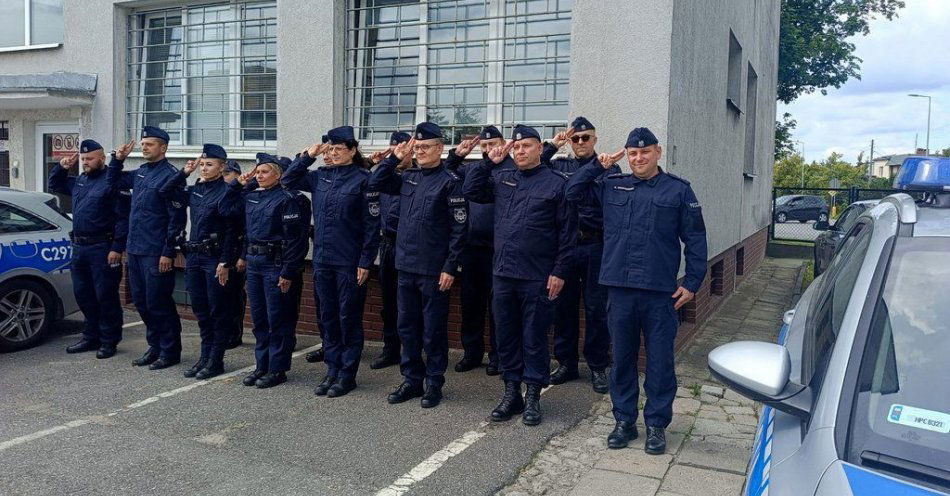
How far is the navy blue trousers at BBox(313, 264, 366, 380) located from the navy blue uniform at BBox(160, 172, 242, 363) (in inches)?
38.4

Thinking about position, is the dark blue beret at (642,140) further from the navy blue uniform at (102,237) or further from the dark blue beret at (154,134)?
the navy blue uniform at (102,237)

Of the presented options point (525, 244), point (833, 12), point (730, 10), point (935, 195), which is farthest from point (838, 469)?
point (833, 12)

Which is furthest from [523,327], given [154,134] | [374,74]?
[154,134]

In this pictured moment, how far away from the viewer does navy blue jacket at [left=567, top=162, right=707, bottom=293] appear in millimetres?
4547

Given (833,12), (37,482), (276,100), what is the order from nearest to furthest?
(37,482) → (276,100) → (833,12)

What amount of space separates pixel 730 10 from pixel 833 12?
Answer: 62.5 feet

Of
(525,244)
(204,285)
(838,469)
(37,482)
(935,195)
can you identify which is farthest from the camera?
(204,285)

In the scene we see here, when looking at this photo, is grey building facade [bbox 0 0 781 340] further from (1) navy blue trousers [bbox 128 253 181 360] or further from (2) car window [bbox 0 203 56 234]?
(1) navy blue trousers [bbox 128 253 181 360]

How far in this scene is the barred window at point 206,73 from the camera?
837 centimetres

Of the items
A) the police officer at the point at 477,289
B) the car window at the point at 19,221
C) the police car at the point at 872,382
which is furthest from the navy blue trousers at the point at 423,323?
the car window at the point at 19,221

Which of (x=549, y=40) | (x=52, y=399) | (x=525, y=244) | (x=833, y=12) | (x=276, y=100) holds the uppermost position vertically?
(x=833, y=12)

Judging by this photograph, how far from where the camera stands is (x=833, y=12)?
25.4 metres

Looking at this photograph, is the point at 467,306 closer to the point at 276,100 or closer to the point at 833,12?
the point at 276,100

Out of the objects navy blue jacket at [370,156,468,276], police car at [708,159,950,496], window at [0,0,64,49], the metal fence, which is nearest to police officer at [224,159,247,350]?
navy blue jacket at [370,156,468,276]
